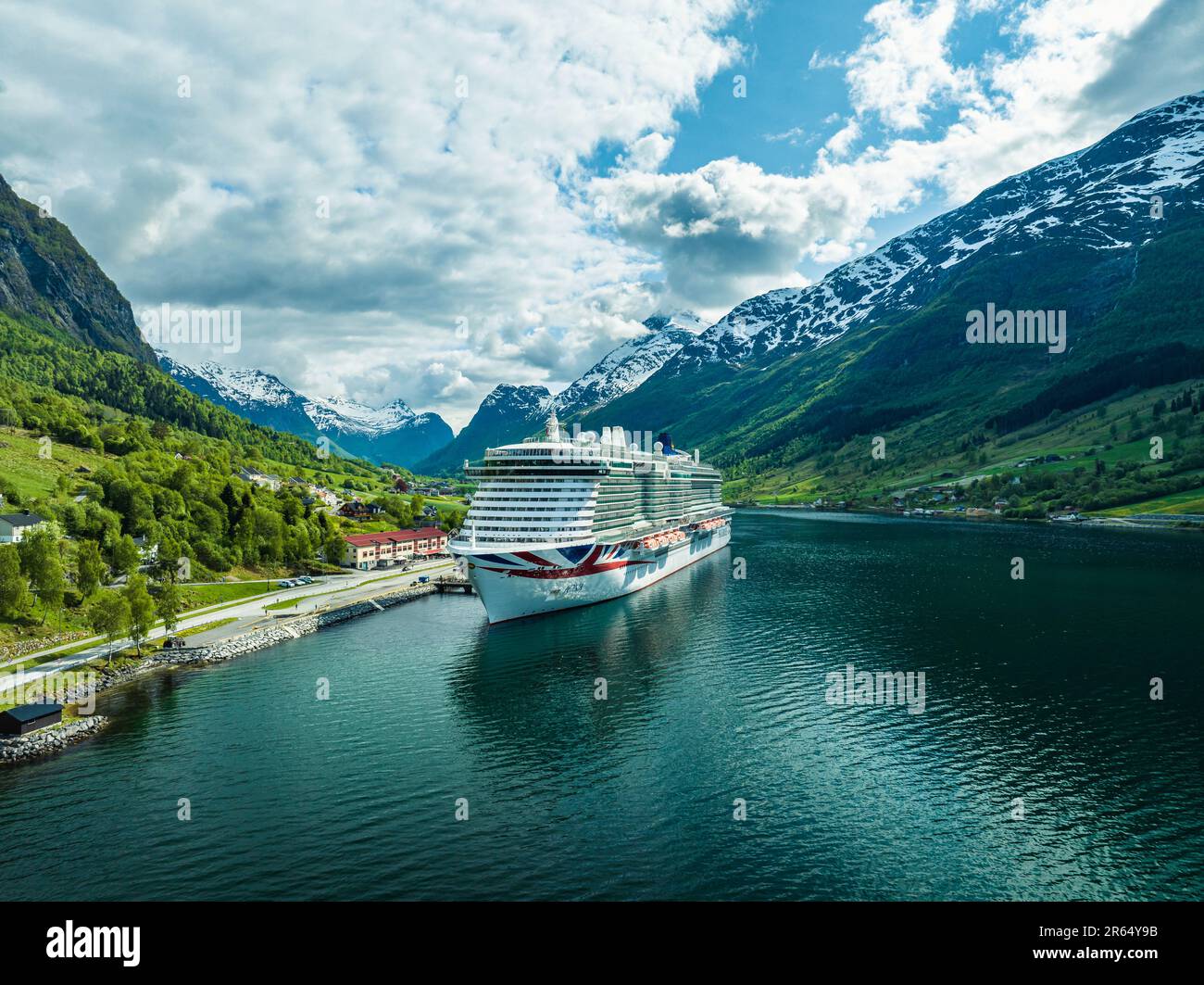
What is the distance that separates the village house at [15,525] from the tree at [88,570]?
1372 cm

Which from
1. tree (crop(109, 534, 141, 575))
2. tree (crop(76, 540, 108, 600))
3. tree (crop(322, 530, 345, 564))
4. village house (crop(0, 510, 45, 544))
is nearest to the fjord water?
tree (crop(76, 540, 108, 600))

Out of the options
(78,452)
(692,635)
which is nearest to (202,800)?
(692,635)

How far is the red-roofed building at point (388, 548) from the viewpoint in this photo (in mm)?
123250

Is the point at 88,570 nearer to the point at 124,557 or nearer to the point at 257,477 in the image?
the point at 124,557

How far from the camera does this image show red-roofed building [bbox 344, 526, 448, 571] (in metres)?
123

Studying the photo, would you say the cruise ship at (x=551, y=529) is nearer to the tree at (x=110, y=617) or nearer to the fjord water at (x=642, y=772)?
the fjord water at (x=642, y=772)

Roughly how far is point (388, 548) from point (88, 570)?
2338 inches

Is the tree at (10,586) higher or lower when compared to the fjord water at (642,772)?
higher

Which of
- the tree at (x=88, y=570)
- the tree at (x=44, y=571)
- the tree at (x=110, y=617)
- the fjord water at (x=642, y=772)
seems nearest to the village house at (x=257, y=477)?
the tree at (x=88, y=570)

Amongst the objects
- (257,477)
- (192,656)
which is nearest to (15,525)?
(192,656)

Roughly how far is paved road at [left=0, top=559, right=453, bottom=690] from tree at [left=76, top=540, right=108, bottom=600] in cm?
885

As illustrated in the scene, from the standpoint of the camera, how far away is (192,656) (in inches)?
2625

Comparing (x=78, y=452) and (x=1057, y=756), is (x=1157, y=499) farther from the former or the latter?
(x=78, y=452)
